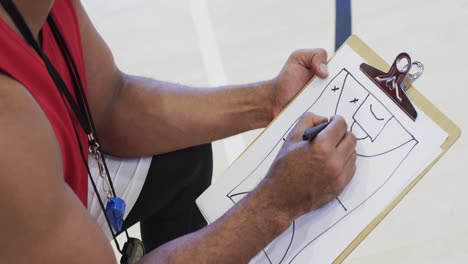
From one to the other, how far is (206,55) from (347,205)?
105 cm

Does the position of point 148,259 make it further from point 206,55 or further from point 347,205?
point 206,55

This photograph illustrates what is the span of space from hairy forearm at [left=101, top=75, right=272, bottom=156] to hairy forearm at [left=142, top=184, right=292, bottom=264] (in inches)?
9.3

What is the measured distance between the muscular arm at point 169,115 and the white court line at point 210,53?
1.67 ft

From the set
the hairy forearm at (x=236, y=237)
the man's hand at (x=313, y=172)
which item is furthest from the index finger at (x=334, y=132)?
the hairy forearm at (x=236, y=237)

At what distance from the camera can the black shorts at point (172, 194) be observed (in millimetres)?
935

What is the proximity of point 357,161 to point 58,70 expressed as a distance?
0.42 metres

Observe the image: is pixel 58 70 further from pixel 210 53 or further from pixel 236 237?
pixel 210 53

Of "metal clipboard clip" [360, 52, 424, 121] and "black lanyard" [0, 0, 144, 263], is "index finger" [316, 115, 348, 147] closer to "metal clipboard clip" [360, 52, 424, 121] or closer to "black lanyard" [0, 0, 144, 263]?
"metal clipboard clip" [360, 52, 424, 121]

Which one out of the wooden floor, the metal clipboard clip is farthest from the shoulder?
the wooden floor

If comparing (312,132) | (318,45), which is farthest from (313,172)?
(318,45)

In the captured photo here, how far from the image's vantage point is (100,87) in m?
0.88

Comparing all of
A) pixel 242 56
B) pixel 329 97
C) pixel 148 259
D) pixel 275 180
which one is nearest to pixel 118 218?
pixel 148 259

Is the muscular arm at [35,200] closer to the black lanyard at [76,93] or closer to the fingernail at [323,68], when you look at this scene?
the black lanyard at [76,93]

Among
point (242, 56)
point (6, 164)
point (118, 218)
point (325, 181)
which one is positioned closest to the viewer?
point (6, 164)
